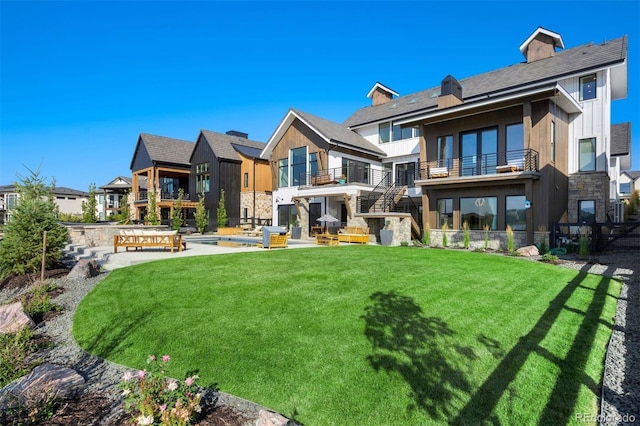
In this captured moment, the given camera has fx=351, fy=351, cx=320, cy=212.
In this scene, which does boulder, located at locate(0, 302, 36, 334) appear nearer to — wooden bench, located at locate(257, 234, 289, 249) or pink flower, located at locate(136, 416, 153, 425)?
pink flower, located at locate(136, 416, 153, 425)

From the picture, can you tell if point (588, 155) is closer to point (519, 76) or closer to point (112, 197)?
point (519, 76)

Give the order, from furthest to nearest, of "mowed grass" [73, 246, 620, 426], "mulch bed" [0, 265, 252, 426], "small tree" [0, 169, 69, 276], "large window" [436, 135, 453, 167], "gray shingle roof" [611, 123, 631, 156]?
"gray shingle roof" [611, 123, 631, 156] → "large window" [436, 135, 453, 167] → "small tree" [0, 169, 69, 276] → "mowed grass" [73, 246, 620, 426] → "mulch bed" [0, 265, 252, 426]

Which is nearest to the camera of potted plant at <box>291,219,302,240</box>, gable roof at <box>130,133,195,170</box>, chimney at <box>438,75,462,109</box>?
chimney at <box>438,75,462,109</box>

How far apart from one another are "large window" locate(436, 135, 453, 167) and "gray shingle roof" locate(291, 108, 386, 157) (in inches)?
212

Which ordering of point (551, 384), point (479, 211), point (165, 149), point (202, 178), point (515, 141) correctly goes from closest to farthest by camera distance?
point (551, 384) → point (515, 141) → point (479, 211) → point (202, 178) → point (165, 149)

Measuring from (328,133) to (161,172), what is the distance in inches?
905

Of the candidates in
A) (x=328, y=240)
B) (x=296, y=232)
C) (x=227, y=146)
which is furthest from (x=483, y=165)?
(x=227, y=146)

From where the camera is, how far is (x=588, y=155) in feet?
57.3

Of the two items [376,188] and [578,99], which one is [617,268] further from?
[376,188]

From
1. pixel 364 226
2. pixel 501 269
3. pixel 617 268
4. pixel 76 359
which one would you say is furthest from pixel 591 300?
pixel 364 226

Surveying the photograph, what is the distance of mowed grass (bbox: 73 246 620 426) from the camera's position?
153 inches

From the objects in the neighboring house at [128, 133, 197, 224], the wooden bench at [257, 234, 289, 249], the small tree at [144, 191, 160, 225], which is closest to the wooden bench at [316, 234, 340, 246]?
the wooden bench at [257, 234, 289, 249]

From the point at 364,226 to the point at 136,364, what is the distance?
16314 mm

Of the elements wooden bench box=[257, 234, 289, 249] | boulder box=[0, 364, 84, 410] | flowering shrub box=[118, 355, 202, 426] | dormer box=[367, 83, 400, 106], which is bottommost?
boulder box=[0, 364, 84, 410]
